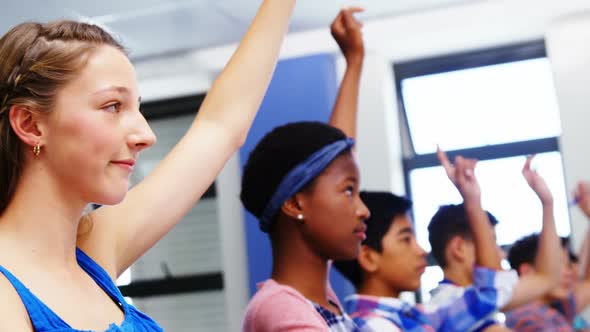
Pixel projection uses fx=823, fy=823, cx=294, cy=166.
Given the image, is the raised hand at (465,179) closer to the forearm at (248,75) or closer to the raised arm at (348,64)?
the raised arm at (348,64)

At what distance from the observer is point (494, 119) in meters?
2.79

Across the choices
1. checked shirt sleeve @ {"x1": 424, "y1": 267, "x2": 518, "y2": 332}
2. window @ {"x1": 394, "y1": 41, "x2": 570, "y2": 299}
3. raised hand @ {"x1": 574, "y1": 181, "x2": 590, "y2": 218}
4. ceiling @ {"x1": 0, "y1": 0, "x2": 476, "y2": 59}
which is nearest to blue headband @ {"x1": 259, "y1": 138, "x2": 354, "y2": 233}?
checked shirt sleeve @ {"x1": 424, "y1": 267, "x2": 518, "y2": 332}

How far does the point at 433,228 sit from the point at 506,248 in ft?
0.58

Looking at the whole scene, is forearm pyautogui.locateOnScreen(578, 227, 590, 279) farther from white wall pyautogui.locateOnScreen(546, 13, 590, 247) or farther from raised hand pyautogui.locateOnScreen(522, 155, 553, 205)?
white wall pyautogui.locateOnScreen(546, 13, 590, 247)

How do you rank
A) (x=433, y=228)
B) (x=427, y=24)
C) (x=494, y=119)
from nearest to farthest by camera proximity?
(x=433, y=228)
(x=427, y=24)
(x=494, y=119)

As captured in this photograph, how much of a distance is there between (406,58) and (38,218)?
90.8 inches

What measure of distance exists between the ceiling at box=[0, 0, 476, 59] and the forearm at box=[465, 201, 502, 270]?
3.43ft

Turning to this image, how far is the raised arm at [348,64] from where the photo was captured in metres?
1.37

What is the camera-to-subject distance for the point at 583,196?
2059mm

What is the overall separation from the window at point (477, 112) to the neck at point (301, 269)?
1.35 meters

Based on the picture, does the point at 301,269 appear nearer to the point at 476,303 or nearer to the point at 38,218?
the point at 476,303

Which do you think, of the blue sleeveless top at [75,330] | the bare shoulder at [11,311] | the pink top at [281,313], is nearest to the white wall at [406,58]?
the pink top at [281,313]

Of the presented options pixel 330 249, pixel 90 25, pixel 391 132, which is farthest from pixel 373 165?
pixel 90 25

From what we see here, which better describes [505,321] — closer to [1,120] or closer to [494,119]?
[1,120]
